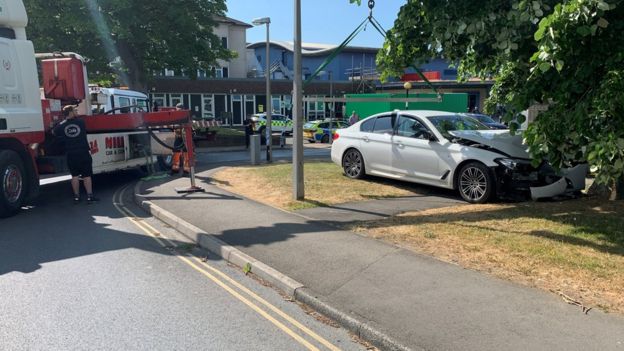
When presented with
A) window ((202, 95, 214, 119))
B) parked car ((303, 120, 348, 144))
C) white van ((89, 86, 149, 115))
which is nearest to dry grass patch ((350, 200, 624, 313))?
white van ((89, 86, 149, 115))

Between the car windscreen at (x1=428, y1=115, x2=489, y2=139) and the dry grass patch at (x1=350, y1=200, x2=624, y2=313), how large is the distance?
1904 millimetres

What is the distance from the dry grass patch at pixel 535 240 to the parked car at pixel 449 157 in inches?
16.9

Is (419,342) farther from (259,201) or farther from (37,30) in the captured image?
(37,30)

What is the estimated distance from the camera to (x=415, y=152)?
400 inches

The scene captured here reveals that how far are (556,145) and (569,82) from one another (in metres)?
0.74

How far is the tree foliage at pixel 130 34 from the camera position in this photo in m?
20.7

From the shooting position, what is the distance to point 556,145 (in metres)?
6.04

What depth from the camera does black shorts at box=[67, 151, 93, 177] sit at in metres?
9.83

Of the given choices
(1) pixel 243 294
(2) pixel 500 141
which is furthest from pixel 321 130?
(1) pixel 243 294

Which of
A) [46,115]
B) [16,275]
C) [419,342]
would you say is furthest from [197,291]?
[46,115]

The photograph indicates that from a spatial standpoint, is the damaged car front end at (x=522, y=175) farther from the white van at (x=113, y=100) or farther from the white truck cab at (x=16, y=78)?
the white van at (x=113, y=100)

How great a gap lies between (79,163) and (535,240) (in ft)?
26.5

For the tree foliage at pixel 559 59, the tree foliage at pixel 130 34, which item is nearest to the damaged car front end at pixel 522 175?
the tree foliage at pixel 559 59

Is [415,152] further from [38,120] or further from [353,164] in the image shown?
[38,120]
